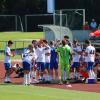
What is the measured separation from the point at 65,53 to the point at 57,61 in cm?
99

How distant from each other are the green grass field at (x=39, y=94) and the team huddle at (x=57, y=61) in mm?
1396

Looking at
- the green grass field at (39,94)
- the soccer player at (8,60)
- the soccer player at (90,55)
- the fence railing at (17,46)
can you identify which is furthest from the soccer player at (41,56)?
the fence railing at (17,46)

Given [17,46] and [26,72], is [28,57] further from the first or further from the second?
[17,46]

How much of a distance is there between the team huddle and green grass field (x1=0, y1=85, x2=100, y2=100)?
4.58 ft

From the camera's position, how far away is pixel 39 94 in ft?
64.1

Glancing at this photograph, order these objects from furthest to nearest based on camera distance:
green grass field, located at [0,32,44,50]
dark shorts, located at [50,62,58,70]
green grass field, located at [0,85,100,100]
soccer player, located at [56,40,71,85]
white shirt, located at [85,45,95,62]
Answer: green grass field, located at [0,32,44,50]
dark shorts, located at [50,62,58,70]
white shirt, located at [85,45,95,62]
soccer player, located at [56,40,71,85]
green grass field, located at [0,85,100,100]

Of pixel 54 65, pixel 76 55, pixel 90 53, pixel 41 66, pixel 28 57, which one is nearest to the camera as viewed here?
pixel 28 57

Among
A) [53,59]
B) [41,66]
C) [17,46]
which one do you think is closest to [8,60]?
[41,66]

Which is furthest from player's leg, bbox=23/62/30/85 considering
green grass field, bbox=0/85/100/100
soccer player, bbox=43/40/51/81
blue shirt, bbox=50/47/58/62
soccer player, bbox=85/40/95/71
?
soccer player, bbox=85/40/95/71

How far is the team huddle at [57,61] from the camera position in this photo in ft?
76.3

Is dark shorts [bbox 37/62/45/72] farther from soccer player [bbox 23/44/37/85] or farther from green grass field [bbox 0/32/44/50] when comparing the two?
green grass field [bbox 0/32/44/50]

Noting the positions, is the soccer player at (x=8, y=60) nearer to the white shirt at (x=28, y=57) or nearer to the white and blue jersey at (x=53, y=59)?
the white shirt at (x=28, y=57)

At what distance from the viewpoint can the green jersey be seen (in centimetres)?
2319

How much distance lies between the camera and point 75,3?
6288cm
